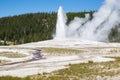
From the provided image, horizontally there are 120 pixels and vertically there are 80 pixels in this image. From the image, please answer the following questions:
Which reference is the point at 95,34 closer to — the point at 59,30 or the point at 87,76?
the point at 59,30

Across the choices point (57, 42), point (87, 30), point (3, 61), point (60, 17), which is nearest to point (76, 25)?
point (87, 30)

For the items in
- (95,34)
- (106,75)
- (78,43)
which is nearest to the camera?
(106,75)

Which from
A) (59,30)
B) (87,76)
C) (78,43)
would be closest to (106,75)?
(87,76)

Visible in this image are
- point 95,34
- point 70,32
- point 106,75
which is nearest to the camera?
point 106,75

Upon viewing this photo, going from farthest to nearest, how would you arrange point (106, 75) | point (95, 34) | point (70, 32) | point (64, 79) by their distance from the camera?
1. point (95, 34)
2. point (70, 32)
3. point (106, 75)
4. point (64, 79)

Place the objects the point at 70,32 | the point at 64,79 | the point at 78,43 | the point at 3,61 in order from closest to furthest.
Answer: the point at 64,79, the point at 3,61, the point at 78,43, the point at 70,32

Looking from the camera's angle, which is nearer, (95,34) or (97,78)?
(97,78)

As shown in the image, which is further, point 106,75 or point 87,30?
point 87,30

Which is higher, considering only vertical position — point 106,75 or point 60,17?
point 60,17

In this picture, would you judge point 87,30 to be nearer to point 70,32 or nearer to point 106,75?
point 70,32
